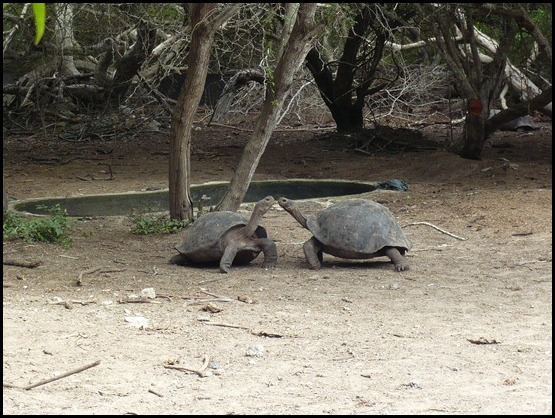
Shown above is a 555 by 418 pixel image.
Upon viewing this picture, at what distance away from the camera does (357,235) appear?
23.0 ft

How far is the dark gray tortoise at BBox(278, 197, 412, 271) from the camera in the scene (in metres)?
7.02

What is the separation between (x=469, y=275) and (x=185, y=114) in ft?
10.9

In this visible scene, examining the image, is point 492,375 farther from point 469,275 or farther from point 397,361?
point 469,275

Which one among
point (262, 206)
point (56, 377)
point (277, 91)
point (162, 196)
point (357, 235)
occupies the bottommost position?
point (162, 196)

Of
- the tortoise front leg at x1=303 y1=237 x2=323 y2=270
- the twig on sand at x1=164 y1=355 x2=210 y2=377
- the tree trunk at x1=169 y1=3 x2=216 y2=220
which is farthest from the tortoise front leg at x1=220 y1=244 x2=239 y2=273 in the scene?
the twig on sand at x1=164 y1=355 x2=210 y2=377

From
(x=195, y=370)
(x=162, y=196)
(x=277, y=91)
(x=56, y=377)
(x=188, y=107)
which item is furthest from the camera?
(x=162, y=196)

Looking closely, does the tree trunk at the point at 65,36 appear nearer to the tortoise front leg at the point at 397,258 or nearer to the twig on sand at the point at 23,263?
the twig on sand at the point at 23,263

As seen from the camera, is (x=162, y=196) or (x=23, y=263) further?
(x=162, y=196)

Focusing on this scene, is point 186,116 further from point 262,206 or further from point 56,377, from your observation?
point 56,377

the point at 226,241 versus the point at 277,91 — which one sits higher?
the point at 277,91

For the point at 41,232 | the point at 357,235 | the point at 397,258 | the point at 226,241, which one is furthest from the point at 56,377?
the point at 41,232

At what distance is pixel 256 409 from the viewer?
388 centimetres

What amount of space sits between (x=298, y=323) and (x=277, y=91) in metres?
3.52

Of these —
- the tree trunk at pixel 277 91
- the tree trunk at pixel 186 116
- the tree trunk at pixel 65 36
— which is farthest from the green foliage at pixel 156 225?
the tree trunk at pixel 65 36
